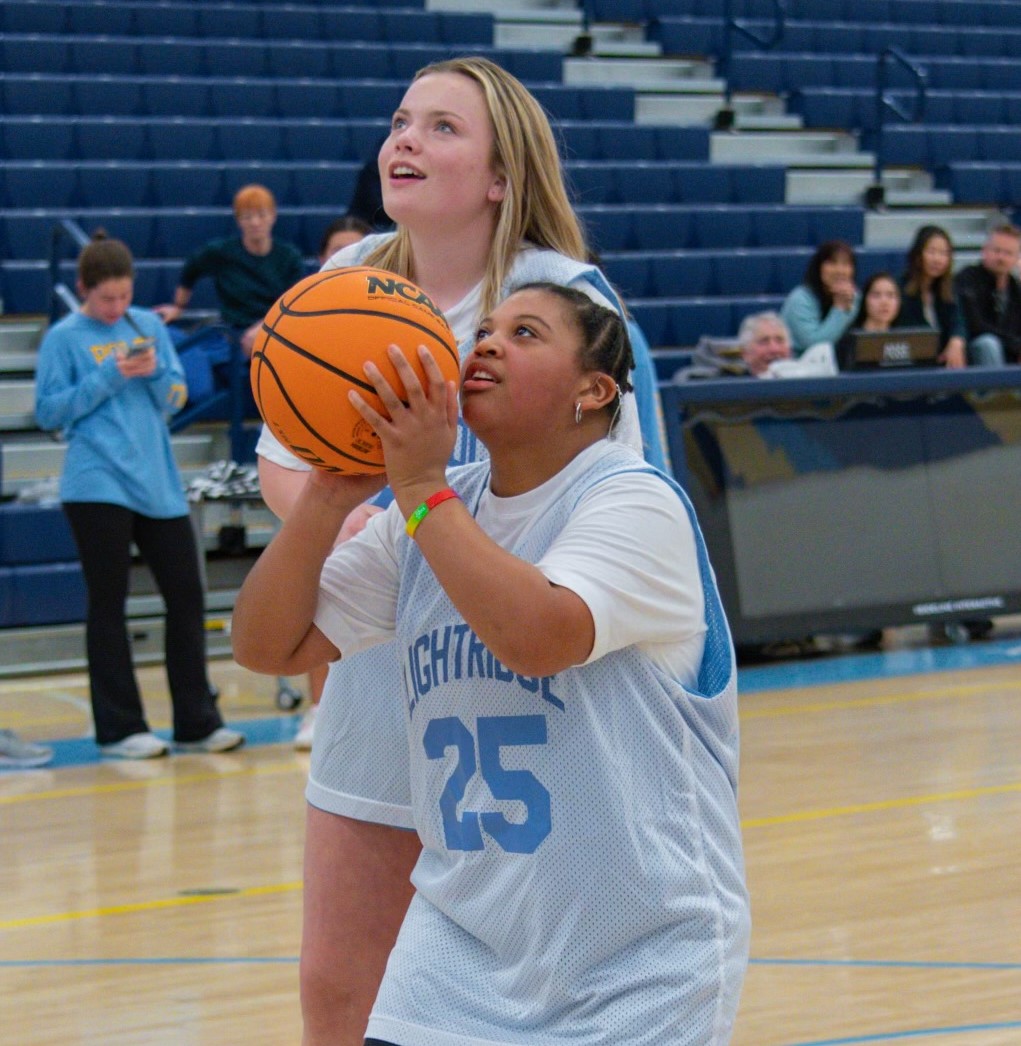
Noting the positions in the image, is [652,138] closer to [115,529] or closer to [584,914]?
[115,529]

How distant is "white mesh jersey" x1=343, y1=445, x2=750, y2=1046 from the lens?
6.13 ft

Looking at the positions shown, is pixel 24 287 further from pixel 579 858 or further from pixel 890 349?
pixel 579 858

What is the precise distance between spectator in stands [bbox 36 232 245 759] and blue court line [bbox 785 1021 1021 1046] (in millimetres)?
3451

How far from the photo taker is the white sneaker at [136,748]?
641 cm

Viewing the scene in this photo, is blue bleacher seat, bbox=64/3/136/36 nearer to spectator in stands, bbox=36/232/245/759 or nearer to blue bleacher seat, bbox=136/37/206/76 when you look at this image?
blue bleacher seat, bbox=136/37/206/76

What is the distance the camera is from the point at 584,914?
1872 millimetres

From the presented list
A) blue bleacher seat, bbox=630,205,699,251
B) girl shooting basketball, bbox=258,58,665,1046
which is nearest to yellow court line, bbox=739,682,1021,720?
girl shooting basketball, bbox=258,58,665,1046

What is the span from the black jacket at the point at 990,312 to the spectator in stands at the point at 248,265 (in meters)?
3.44

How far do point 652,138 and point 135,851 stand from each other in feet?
28.8

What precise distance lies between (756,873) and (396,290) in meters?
3.04

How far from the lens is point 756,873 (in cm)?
472

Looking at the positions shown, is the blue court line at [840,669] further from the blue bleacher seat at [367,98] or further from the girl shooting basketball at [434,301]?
the blue bleacher seat at [367,98]

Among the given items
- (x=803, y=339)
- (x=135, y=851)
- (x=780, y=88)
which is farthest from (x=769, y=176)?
(x=135, y=851)

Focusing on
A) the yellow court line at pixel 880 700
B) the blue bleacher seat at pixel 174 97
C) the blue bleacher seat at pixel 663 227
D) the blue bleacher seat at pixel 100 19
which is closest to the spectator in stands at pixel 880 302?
the yellow court line at pixel 880 700
